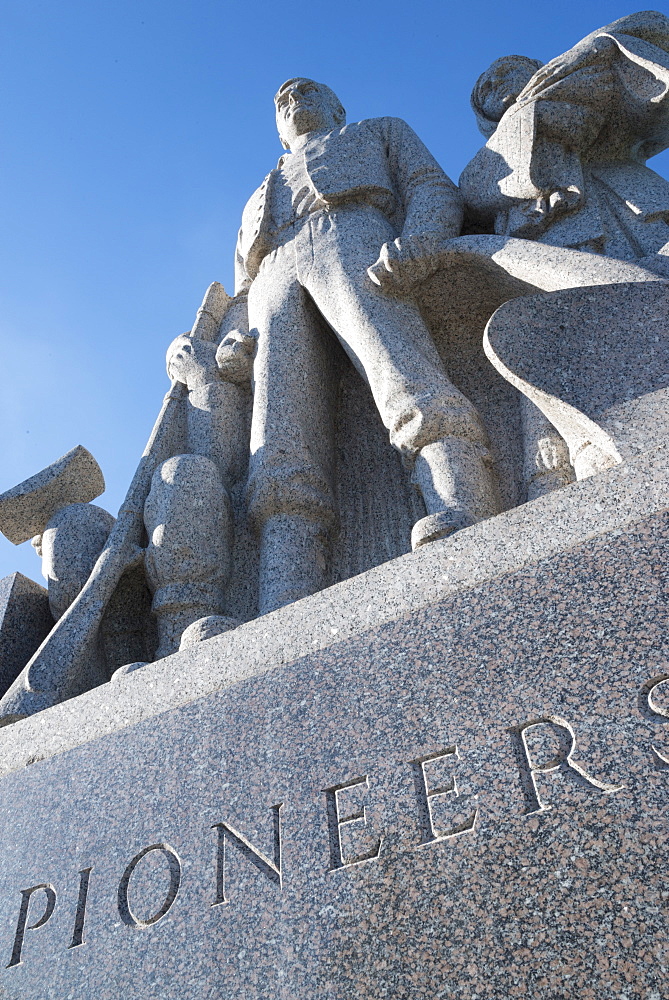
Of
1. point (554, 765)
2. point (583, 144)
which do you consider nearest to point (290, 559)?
point (554, 765)

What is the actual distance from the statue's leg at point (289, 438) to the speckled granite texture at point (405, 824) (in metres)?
1.11

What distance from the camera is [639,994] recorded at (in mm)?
1706

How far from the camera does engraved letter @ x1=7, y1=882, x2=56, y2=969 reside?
2.71 meters

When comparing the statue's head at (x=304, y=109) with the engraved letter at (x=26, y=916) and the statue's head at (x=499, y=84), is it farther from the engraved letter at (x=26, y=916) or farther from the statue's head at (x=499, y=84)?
the engraved letter at (x=26, y=916)

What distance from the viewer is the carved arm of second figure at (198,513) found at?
4.04 m

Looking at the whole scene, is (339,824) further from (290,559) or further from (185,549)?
(185,549)

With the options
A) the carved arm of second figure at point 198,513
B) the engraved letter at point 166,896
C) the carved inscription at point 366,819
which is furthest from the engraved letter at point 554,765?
the carved arm of second figure at point 198,513

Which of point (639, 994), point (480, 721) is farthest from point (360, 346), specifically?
point (639, 994)

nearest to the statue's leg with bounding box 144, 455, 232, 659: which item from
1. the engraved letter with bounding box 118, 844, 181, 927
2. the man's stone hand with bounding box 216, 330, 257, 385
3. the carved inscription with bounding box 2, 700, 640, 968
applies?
the man's stone hand with bounding box 216, 330, 257, 385

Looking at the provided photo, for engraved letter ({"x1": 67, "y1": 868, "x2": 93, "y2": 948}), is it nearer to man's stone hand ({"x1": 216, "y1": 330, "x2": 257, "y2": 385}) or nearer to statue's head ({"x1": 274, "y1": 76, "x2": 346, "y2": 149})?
man's stone hand ({"x1": 216, "y1": 330, "x2": 257, "y2": 385})

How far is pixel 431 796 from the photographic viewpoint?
2217mm

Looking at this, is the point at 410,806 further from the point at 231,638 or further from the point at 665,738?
the point at 231,638

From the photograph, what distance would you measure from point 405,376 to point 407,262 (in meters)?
0.67

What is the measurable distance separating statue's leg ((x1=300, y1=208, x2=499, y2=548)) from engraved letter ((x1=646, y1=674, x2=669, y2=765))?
117 centimetres
